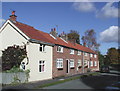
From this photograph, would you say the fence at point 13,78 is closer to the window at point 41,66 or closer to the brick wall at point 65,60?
the window at point 41,66

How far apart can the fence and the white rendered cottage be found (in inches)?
38.7

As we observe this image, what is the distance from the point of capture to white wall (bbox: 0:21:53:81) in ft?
62.7

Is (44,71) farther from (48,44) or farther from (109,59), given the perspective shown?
(109,59)

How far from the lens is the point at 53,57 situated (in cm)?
2358

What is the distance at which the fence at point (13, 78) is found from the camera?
17.6 meters

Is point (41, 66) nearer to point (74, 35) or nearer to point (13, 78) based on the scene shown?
point (13, 78)

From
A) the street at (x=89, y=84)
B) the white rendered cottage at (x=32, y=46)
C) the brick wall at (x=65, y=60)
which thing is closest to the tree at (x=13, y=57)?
the white rendered cottage at (x=32, y=46)

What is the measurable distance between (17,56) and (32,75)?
9.38 ft

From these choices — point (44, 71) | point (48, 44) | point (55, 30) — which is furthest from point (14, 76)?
point (55, 30)

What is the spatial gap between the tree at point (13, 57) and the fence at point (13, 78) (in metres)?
1.14

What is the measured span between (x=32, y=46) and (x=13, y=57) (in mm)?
2581

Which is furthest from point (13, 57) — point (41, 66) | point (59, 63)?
point (59, 63)

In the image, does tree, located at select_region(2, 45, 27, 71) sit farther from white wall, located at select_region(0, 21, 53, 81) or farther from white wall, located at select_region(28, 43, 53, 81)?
white wall, located at select_region(28, 43, 53, 81)

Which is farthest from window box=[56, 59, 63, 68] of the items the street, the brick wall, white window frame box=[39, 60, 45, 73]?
the street
